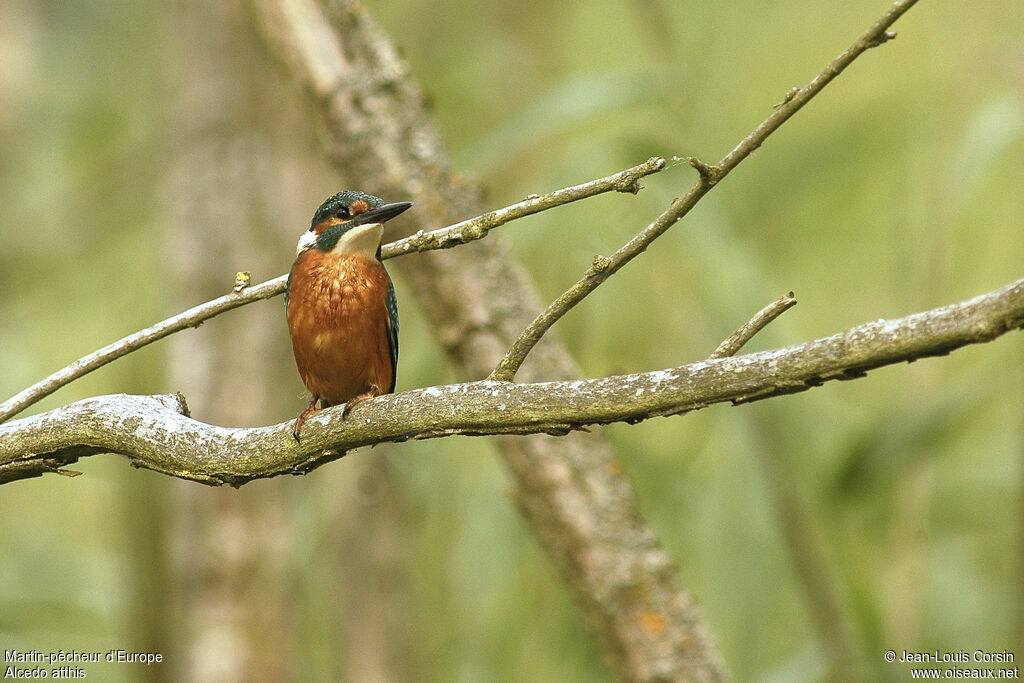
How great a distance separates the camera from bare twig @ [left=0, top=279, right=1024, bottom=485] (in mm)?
1407

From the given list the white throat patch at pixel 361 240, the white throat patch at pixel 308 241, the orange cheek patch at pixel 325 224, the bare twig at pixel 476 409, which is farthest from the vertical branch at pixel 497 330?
the bare twig at pixel 476 409

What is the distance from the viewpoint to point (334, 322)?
2883mm

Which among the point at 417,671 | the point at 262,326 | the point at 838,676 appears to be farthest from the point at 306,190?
the point at 838,676

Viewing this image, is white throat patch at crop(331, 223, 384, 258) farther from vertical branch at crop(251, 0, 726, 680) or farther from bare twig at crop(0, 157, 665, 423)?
vertical branch at crop(251, 0, 726, 680)

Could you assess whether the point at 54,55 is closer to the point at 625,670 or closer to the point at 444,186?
the point at 444,186

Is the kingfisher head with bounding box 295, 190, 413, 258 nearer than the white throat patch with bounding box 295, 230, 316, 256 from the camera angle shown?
Yes

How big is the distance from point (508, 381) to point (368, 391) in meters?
1.20

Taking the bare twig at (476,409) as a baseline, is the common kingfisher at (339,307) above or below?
above

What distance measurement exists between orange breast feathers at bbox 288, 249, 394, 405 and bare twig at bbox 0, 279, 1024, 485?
66 cm

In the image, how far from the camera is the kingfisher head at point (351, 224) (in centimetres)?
275

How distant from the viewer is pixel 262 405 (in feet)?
17.5

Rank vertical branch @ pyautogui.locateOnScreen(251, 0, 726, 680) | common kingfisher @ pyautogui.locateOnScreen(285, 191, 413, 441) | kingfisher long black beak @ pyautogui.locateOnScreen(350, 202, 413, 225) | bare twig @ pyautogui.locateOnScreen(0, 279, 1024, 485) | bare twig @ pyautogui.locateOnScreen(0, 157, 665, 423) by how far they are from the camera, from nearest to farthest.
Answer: bare twig @ pyautogui.locateOnScreen(0, 279, 1024, 485), bare twig @ pyautogui.locateOnScreen(0, 157, 665, 423), kingfisher long black beak @ pyautogui.locateOnScreen(350, 202, 413, 225), common kingfisher @ pyautogui.locateOnScreen(285, 191, 413, 441), vertical branch @ pyautogui.locateOnScreen(251, 0, 726, 680)

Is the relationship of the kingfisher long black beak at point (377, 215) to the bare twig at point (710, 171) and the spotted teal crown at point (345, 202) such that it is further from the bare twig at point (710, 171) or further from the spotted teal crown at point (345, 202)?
the bare twig at point (710, 171)

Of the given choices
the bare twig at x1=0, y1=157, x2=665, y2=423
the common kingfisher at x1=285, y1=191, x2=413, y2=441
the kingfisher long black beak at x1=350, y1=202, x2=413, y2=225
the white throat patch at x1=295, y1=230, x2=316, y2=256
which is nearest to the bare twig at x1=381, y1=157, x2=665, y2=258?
the bare twig at x1=0, y1=157, x2=665, y2=423
